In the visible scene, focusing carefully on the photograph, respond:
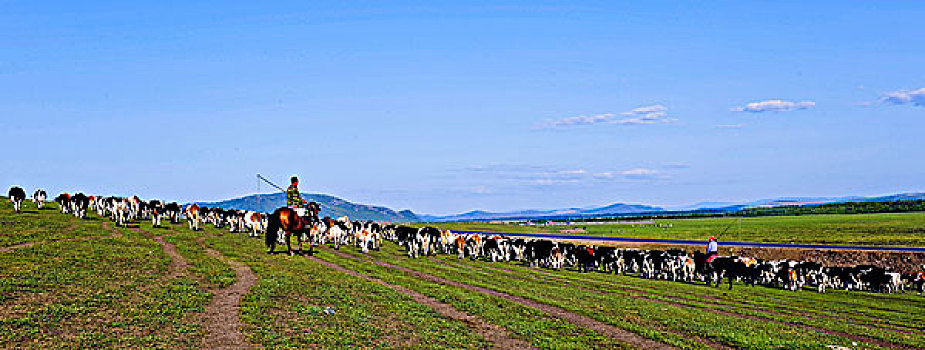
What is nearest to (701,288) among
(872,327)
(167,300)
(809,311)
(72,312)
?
(809,311)

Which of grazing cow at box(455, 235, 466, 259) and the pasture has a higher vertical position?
grazing cow at box(455, 235, 466, 259)

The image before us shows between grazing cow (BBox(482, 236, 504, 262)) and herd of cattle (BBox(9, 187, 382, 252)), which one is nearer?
herd of cattle (BBox(9, 187, 382, 252))

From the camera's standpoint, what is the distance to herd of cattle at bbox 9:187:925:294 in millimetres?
41500

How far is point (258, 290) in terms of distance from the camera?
19156 millimetres

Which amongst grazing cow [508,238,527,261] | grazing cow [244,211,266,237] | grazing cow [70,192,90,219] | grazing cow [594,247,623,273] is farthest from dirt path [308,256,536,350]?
grazing cow [70,192,90,219]

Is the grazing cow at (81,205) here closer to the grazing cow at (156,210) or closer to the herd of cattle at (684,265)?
the grazing cow at (156,210)

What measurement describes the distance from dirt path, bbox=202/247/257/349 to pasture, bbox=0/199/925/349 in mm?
59

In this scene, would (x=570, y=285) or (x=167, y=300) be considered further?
(x=570, y=285)

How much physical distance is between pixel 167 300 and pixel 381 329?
5.41 meters

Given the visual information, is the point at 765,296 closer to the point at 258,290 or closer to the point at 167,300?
the point at 258,290

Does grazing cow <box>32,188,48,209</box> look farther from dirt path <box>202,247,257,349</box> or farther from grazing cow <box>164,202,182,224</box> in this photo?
dirt path <box>202,247,257,349</box>

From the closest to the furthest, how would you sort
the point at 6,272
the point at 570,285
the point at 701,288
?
the point at 6,272 < the point at 570,285 < the point at 701,288

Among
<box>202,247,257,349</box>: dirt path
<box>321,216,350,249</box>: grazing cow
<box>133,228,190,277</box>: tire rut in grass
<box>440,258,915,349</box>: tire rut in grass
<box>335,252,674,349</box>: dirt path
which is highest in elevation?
<box>321,216,350,249</box>: grazing cow

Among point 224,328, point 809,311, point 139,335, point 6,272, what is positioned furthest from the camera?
point 809,311
